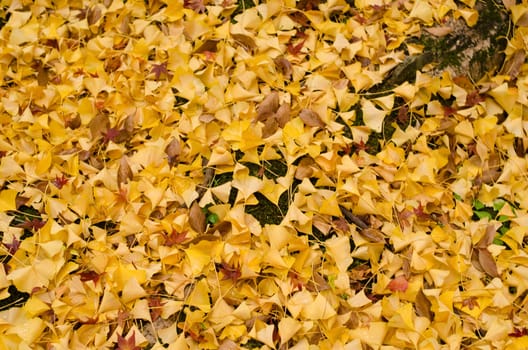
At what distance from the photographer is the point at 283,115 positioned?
1798mm

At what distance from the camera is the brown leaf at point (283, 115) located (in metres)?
1.79

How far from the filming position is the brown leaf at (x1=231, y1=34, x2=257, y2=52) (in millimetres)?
1946

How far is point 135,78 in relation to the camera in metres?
1.90

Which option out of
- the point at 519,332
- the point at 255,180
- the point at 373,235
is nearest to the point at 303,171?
the point at 255,180

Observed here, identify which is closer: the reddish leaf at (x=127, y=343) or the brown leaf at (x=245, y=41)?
the reddish leaf at (x=127, y=343)

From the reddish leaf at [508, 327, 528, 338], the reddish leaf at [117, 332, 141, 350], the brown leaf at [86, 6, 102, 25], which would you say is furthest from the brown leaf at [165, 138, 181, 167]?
the reddish leaf at [508, 327, 528, 338]

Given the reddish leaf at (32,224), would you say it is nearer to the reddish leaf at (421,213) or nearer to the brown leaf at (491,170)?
the reddish leaf at (421,213)

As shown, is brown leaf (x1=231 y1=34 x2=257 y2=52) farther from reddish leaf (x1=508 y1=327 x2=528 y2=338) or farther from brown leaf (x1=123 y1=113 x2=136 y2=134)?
reddish leaf (x1=508 y1=327 x2=528 y2=338)

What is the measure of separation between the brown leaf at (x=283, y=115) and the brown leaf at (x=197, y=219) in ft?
1.20

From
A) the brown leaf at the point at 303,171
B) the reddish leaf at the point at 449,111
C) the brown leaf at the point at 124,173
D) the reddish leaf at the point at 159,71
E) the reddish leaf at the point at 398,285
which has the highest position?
the reddish leaf at the point at 159,71

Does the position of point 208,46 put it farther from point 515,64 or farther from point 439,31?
point 515,64

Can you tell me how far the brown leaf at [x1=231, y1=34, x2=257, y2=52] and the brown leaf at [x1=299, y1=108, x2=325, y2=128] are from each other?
0.99ft

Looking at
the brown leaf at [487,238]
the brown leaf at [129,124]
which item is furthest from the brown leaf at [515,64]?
the brown leaf at [129,124]

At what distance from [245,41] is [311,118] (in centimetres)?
37
